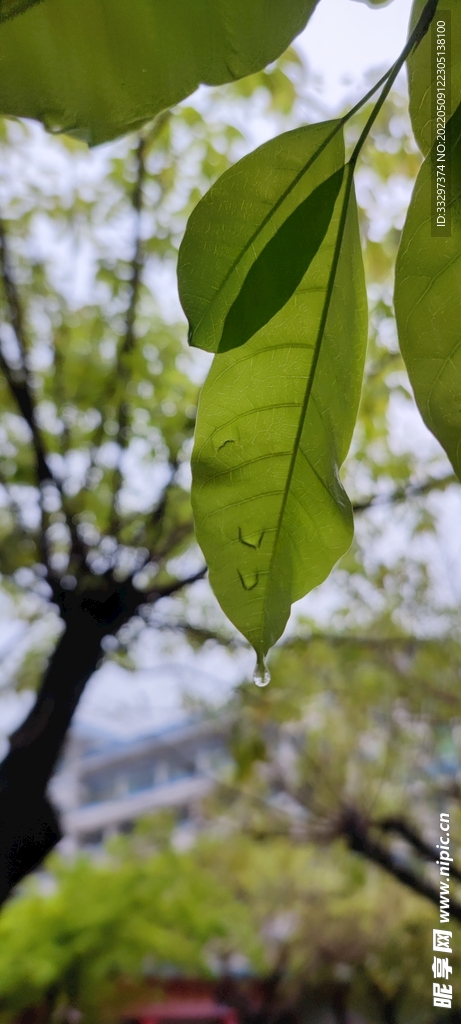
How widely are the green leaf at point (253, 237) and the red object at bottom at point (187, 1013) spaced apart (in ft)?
6.71

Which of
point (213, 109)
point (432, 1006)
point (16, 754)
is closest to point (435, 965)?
point (432, 1006)

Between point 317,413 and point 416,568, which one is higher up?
point 317,413

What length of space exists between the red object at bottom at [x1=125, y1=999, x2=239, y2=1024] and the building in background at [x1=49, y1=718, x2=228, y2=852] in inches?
18.3

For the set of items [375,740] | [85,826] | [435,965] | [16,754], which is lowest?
[85,826]

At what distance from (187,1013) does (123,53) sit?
7.28ft

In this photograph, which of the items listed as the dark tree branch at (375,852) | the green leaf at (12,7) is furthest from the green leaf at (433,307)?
the dark tree branch at (375,852)

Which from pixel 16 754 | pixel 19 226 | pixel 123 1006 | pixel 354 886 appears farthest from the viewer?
pixel 354 886

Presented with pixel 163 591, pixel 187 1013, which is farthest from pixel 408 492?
pixel 187 1013

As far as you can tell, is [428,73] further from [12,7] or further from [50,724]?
[50,724]

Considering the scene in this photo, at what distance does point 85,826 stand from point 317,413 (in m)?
2.40

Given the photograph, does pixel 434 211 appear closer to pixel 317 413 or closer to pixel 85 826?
pixel 317 413

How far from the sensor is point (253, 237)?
214 millimetres

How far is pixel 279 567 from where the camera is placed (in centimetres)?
24

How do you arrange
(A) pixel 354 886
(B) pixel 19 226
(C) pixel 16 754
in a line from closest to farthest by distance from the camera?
(C) pixel 16 754 → (B) pixel 19 226 → (A) pixel 354 886
